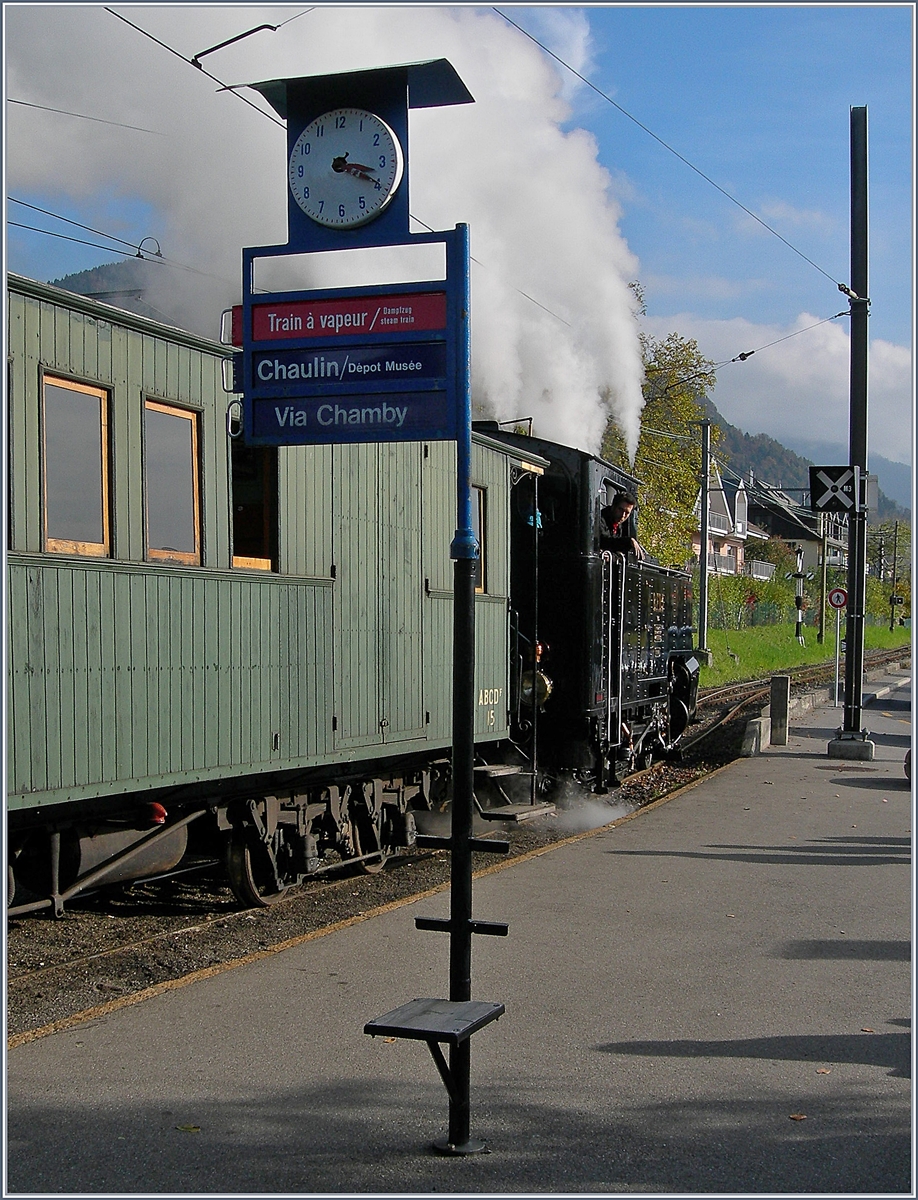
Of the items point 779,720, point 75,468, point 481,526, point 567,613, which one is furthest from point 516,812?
point 779,720

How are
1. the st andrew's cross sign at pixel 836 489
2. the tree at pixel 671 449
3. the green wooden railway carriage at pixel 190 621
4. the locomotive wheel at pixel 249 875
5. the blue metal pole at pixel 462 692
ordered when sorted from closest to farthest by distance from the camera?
the blue metal pole at pixel 462 692 < the green wooden railway carriage at pixel 190 621 < the locomotive wheel at pixel 249 875 < the st andrew's cross sign at pixel 836 489 < the tree at pixel 671 449

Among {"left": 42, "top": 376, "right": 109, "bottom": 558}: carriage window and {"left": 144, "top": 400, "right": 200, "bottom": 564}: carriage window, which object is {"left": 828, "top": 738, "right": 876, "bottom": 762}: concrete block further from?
{"left": 42, "top": 376, "right": 109, "bottom": 558}: carriage window

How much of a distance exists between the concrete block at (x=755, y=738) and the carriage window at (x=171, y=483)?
456 inches

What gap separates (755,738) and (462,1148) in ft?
44.8

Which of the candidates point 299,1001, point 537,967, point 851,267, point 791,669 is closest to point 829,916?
point 537,967

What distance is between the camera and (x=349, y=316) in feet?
14.2

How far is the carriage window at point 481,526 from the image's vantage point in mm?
10555

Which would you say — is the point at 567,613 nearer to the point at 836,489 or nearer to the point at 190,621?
the point at 836,489

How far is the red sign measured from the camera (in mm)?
4234

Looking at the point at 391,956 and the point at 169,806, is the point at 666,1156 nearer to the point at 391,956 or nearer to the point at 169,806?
the point at 391,956

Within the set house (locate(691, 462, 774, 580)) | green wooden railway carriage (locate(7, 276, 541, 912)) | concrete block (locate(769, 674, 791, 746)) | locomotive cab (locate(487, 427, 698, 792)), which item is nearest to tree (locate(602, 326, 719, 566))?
concrete block (locate(769, 674, 791, 746))

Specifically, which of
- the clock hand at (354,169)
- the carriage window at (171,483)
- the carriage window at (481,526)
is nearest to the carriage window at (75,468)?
the carriage window at (171,483)

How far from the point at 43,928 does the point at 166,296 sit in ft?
27.4

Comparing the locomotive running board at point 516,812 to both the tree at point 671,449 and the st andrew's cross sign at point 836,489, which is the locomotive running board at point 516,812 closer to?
the st andrew's cross sign at point 836,489
